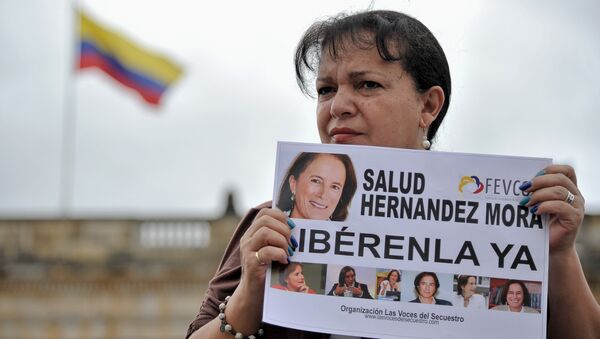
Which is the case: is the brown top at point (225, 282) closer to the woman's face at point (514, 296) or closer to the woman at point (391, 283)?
the woman at point (391, 283)

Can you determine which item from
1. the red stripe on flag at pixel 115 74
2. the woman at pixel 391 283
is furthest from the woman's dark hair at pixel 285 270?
the red stripe on flag at pixel 115 74

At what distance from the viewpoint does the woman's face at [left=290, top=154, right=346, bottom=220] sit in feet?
10.1

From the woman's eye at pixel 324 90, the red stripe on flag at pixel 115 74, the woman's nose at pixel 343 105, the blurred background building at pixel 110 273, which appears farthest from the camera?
the red stripe on flag at pixel 115 74

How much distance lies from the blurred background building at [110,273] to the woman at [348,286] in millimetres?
13772

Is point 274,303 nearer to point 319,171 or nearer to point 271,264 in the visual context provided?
point 271,264

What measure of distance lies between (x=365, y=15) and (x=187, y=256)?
1430 centimetres

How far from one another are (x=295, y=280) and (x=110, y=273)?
47.5 ft

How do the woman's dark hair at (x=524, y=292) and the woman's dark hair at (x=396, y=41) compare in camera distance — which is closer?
the woman's dark hair at (x=524, y=292)

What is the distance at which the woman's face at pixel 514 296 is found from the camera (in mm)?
3025

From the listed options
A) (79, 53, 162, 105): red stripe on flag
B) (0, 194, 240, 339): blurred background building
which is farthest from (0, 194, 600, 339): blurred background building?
(79, 53, 162, 105): red stripe on flag

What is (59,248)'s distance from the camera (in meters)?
17.6

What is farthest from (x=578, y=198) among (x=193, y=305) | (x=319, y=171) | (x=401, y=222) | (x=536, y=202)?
(x=193, y=305)

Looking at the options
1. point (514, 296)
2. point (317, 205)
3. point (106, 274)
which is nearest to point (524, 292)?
point (514, 296)

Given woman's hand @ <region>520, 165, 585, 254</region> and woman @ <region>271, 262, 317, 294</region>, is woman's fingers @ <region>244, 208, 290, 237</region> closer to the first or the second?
woman @ <region>271, 262, 317, 294</region>
